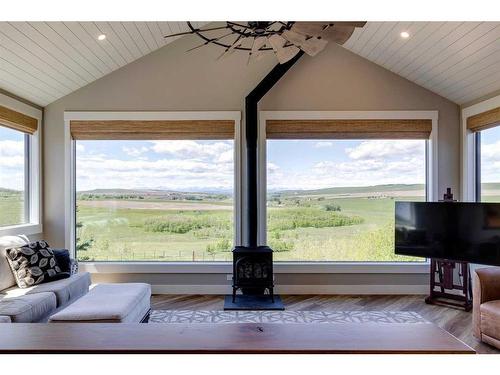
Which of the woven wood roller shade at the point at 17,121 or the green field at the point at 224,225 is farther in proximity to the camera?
the green field at the point at 224,225

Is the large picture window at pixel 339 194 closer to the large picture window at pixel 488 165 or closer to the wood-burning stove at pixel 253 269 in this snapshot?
the wood-burning stove at pixel 253 269

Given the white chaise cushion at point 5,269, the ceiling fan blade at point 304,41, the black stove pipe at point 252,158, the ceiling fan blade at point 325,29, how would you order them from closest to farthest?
the ceiling fan blade at point 325,29
the ceiling fan blade at point 304,41
the white chaise cushion at point 5,269
the black stove pipe at point 252,158

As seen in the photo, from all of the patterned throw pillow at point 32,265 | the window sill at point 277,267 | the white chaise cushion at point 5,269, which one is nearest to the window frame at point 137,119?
the window sill at point 277,267

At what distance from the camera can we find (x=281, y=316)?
408 cm

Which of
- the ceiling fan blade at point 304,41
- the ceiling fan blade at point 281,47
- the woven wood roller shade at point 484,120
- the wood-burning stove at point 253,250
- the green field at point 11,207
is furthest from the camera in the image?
the wood-burning stove at point 253,250

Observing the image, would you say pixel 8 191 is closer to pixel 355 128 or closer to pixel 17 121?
pixel 17 121

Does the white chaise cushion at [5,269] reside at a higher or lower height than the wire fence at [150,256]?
higher

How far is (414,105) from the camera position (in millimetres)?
4930

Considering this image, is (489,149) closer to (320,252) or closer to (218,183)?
(320,252)

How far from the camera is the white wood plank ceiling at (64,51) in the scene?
11.5ft

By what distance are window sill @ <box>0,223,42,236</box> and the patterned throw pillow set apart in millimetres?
637

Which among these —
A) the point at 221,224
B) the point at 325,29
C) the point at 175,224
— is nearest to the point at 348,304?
the point at 221,224

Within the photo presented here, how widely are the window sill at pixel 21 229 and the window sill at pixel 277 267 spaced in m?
0.72
